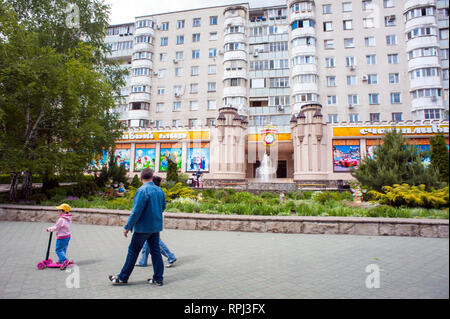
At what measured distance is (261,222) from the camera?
28.0ft

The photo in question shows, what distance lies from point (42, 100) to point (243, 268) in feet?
44.4

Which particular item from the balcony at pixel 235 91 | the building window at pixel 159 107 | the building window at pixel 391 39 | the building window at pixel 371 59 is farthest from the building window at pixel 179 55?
the building window at pixel 391 39

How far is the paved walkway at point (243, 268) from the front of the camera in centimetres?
359

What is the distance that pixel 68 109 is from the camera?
1408 centimetres

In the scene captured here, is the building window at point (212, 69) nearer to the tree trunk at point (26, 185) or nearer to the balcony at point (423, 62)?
the balcony at point (423, 62)

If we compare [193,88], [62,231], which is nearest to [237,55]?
[193,88]

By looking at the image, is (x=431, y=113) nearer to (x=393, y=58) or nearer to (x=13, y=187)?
(x=393, y=58)

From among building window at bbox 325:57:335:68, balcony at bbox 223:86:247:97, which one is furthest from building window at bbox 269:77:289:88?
building window at bbox 325:57:335:68

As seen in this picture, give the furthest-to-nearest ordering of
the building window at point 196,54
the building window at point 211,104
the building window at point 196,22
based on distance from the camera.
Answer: the building window at point 196,22
the building window at point 196,54
the building window at point 211,104

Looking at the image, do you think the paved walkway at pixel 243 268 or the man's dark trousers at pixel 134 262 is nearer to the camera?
the paved walkway at pixel 243 268

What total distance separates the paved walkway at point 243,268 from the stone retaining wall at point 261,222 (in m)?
0.41
